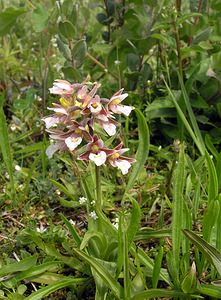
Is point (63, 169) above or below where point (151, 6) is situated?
below

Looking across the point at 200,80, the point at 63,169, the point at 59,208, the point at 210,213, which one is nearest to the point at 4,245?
the point at 59,208

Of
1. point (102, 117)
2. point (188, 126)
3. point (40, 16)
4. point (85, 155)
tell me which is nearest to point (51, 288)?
point (85, 155)

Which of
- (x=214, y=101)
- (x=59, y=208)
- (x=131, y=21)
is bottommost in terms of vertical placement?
(x=59, y=208)

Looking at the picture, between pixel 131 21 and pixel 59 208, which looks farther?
pixel 131 21

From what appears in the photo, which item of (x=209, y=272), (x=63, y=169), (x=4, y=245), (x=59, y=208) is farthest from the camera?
(x=63, y=169)

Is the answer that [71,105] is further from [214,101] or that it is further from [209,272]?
[214,101]

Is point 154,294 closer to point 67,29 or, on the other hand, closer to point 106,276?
point 106,276
